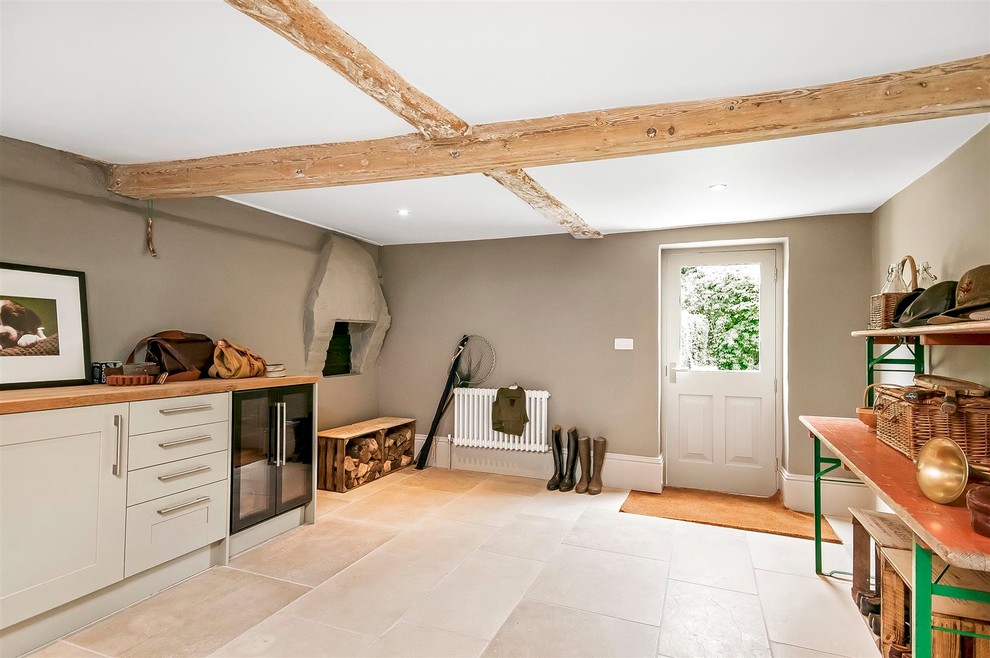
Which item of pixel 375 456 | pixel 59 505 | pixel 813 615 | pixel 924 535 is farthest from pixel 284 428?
pixel 924 535

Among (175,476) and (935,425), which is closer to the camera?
(935,425)

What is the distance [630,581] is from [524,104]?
2373 mm

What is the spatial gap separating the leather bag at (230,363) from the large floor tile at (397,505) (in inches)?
47.7

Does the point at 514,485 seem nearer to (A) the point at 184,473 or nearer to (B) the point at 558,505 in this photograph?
(B) the point at 558,505

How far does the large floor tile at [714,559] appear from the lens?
2805 millimetres

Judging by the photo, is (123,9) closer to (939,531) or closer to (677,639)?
(939,531)

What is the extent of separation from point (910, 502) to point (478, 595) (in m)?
1.84

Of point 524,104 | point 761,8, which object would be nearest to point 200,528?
point 524,104

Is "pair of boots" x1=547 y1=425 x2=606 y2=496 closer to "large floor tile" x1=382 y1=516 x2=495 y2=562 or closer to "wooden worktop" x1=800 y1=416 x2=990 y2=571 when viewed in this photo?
"large floor tile" x1=382 y1=516 x2=495 y2=562

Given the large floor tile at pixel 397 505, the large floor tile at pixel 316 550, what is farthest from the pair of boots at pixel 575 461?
the large floor tile at pixel 316 550

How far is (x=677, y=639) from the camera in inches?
89.0

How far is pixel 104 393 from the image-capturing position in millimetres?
2346

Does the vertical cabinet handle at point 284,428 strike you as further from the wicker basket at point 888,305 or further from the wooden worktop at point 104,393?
the wicker basket at point 888,305

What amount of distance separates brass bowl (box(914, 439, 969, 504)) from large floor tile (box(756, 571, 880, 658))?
3.37 ft
